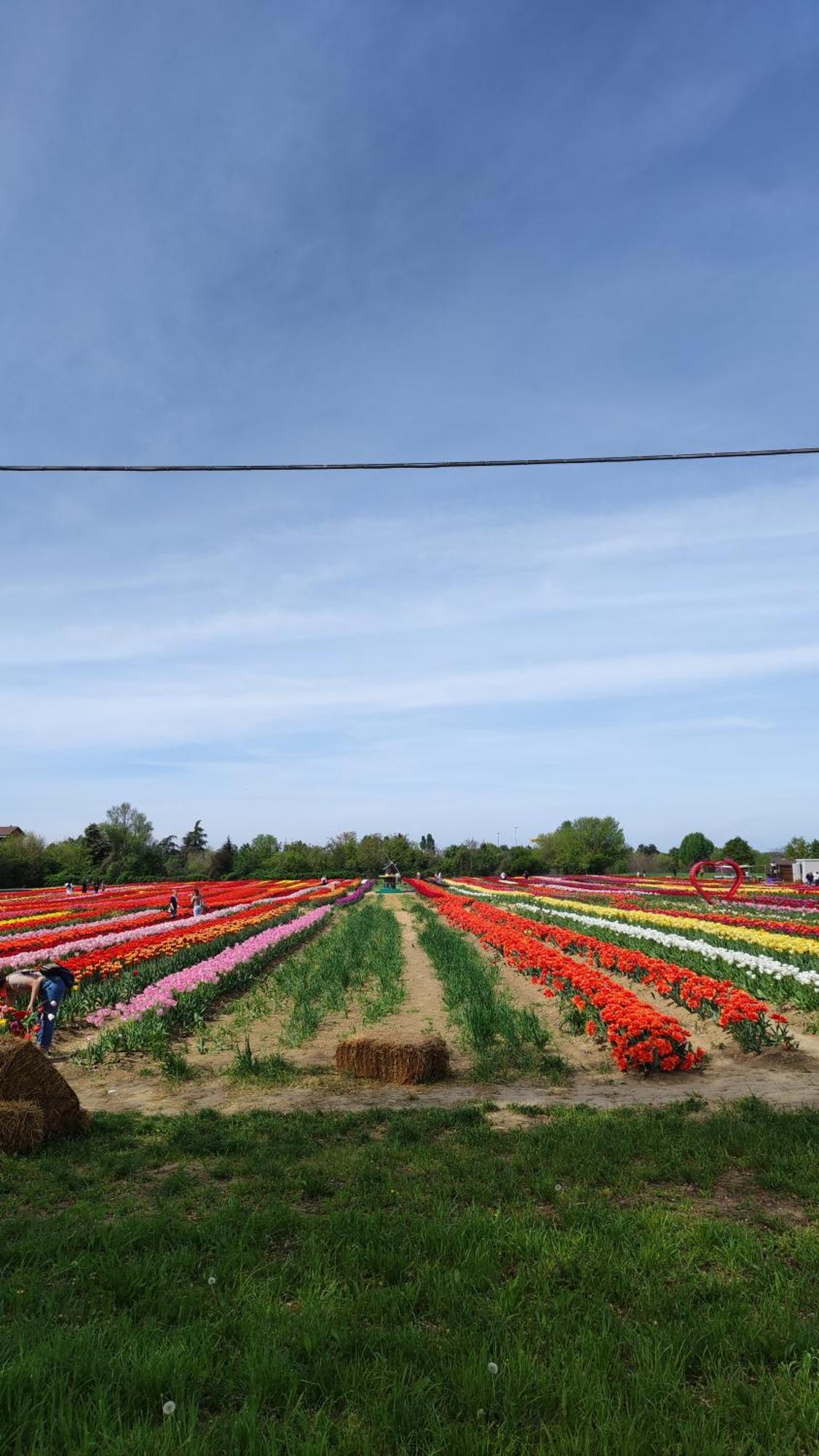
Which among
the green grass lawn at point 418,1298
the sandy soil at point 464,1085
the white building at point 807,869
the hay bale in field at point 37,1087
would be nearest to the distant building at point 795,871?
the white building at point 807,869

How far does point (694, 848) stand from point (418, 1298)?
78831mm

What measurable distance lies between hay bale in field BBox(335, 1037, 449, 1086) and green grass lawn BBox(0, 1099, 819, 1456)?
7.50ft

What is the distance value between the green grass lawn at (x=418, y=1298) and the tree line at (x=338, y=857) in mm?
67551

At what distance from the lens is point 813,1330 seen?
10.8 ft

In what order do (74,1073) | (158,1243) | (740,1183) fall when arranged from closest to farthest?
(158,1243) → (740,1183) → (74,1073)

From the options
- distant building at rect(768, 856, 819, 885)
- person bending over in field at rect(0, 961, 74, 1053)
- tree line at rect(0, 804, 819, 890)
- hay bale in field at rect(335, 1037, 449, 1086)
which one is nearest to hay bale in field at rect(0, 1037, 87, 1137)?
hay bale in field at rect(335, 1037, 449, 1086)

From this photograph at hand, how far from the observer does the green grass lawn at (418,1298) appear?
2.80 metres

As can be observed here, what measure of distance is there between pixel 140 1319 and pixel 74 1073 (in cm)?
650

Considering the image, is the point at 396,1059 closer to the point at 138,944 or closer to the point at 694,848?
the point at 138,944

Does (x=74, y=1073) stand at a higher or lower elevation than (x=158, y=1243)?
lower

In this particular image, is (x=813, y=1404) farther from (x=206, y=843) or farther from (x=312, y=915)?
(x=206, y=843)

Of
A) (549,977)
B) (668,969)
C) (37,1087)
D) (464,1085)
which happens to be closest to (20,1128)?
(37,1087)

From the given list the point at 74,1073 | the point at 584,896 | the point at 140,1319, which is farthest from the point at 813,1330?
the point at 584,896

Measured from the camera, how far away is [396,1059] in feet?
27.3
